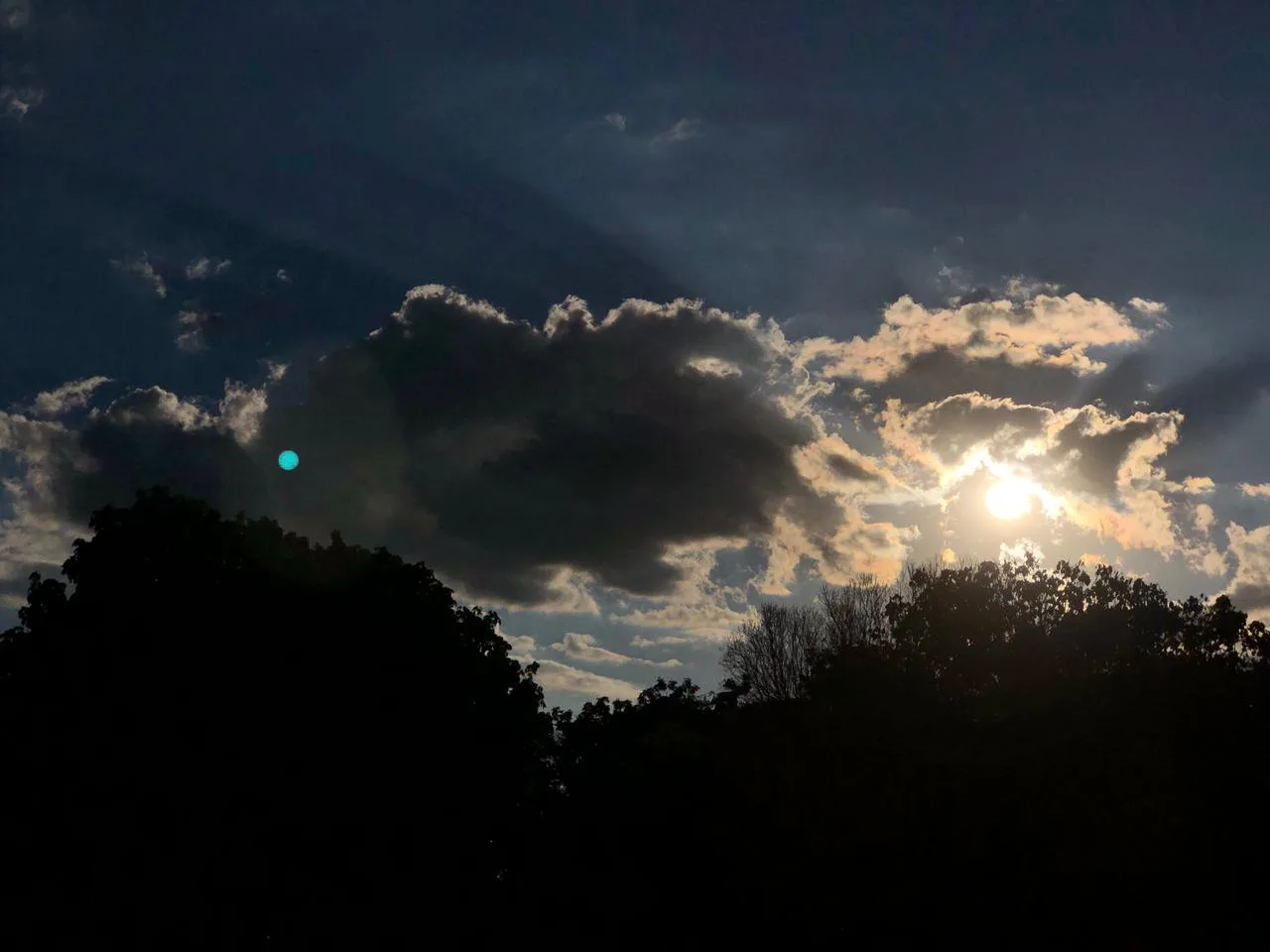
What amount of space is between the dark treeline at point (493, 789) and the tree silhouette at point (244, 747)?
3.7 inches

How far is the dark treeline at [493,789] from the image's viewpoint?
27.5m

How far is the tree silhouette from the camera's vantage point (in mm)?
33688

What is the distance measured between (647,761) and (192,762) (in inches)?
571

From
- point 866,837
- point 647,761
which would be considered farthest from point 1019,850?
point 647,761

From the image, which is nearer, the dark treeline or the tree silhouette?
the dark treeline

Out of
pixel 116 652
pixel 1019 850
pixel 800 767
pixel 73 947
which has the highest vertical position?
pixel 116 652

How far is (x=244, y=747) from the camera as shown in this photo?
3588 cm

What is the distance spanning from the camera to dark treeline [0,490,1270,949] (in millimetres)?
27516

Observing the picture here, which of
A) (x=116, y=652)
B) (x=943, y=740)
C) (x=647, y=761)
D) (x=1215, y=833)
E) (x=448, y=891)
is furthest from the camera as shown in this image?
(x=448, y=891)

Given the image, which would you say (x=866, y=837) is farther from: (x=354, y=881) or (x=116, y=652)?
(x=116, y=652)

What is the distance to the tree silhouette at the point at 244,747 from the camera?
3369 centimetres

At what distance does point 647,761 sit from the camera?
122ft

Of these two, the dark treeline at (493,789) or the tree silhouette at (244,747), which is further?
the tree silhouette at (244,747)

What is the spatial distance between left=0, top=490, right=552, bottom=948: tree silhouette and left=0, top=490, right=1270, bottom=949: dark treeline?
94mm
